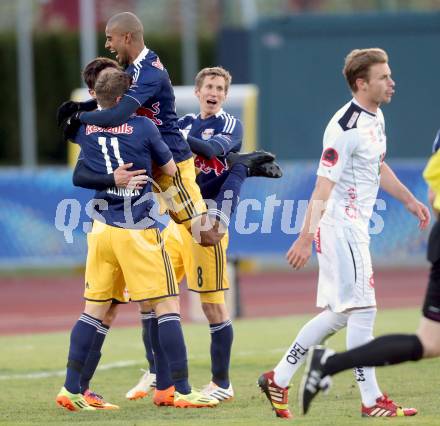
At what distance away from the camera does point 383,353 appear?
22.6 ft

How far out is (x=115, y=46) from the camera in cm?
840

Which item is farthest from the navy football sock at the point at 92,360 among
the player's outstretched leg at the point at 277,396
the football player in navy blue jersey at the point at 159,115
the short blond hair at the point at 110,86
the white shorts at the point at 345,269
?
the white shorts at the point at 345,269

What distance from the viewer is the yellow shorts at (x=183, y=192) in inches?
336

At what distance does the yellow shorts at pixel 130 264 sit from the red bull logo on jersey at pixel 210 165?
0.96 m

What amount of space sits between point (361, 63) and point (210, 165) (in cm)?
179

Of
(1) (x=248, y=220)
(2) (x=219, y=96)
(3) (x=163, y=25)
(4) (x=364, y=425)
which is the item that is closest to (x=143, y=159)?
(2) (x=219, y=96)

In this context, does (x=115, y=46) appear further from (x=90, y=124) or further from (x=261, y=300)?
(x=261, y=300)

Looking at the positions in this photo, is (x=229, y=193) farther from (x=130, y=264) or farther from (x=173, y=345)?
(x=173, y=345)

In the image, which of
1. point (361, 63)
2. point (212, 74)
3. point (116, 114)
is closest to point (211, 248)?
point (212, 74)

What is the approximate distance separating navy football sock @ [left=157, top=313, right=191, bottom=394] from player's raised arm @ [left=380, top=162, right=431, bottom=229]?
1683 mm

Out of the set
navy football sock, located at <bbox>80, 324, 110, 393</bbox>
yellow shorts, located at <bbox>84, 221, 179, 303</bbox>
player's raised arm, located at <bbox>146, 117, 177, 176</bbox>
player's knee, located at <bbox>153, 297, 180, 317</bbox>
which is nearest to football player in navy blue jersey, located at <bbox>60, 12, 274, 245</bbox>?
player's raised arm, located at <bbox>146, 117, 177, 176</bbox>

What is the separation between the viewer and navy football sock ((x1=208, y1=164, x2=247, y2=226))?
29.1ft

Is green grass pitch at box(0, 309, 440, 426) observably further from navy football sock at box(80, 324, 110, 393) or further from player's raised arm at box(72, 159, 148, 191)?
player's raised arm at box(72, 159, 148, 191)

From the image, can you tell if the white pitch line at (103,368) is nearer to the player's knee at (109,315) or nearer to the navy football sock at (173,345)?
the player's knee at (109,315)
